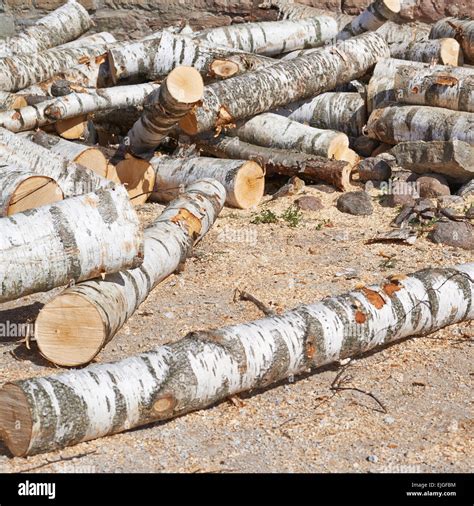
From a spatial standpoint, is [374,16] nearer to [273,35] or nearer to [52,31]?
[273,35]

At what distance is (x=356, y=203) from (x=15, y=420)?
176 inches

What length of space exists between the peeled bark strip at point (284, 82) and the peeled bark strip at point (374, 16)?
1.56 ft

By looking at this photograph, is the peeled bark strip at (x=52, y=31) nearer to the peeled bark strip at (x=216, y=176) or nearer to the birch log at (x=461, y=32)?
the peeled bark strip at (x=216, y=176)

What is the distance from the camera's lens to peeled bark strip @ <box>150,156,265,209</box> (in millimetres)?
8664

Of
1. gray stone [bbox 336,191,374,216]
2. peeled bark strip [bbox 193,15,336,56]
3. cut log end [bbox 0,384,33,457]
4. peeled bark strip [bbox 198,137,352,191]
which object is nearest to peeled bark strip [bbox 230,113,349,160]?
peeled bark strip [bbox 198,137,352,191]

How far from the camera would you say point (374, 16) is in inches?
427

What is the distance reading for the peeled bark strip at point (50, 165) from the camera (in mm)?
8055

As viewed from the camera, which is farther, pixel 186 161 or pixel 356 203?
pixel 186 161

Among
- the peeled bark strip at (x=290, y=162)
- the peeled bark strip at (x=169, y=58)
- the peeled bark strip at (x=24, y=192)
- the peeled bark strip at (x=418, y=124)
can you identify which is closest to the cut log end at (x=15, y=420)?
the peeled bark strip at (x=24, y=192)

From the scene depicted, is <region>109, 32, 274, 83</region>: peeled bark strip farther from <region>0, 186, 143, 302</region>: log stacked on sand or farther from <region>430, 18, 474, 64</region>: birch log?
<region>0, 186, 143, 302</region>: log stacked on sand

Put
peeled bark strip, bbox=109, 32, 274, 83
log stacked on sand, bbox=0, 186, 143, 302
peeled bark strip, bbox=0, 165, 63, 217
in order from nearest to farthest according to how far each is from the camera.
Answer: log stacked on sand, bbox=0, 186, 143, 302
peeled bark strip, bbox=0, 165, 63, 217
peeled bark strip, bbox=109, 32, 274, 83

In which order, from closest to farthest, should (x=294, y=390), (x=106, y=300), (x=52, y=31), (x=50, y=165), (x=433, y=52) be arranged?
(x=294, y=390) < (x=106, y=300) < (x=50, y=165) < (x=433, y=52) < (x=52, y=31)

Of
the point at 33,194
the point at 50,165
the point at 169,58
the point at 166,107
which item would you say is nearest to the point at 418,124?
the point at 166,107

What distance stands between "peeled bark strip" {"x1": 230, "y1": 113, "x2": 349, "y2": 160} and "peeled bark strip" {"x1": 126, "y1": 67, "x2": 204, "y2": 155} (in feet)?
2.80
